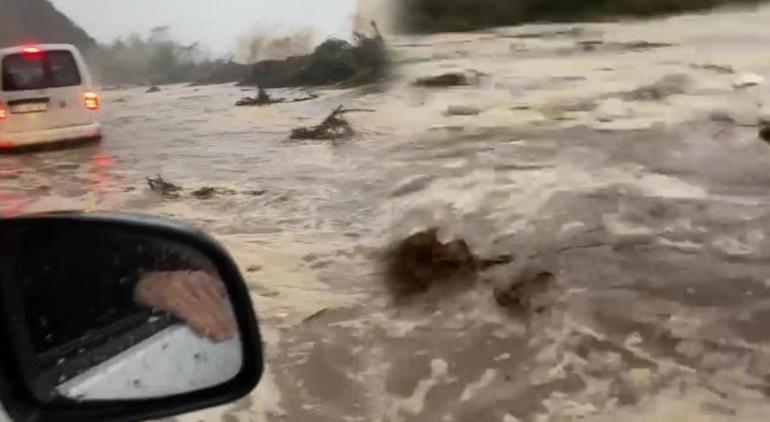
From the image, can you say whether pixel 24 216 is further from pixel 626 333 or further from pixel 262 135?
pixel 626 333

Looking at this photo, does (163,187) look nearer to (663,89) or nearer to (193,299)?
(193,299)

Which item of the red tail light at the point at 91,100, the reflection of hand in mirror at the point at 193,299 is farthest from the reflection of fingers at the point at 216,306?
the red tail light at the point at 91,100

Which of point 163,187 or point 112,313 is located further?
point 163,187

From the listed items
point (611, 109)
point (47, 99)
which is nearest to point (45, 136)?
point (47, 99)

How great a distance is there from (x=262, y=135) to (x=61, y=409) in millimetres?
318

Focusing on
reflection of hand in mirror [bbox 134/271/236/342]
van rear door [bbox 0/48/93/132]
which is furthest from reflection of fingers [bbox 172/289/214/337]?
van rear door [bbox 0/48/93/132]

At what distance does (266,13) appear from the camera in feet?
3.82

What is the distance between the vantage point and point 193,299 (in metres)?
1.12

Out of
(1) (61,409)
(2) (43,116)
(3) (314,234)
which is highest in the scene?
(2) (43,116)

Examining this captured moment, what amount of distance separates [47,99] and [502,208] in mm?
448

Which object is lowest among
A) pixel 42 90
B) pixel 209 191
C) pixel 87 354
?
pixel 87 354

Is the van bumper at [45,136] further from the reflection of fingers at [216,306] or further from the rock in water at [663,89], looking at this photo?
the rock in water at [663,89]

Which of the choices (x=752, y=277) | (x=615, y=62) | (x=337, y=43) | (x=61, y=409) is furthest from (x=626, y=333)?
(x=61, y=409)

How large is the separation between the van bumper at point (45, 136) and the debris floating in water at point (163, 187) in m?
0.08
